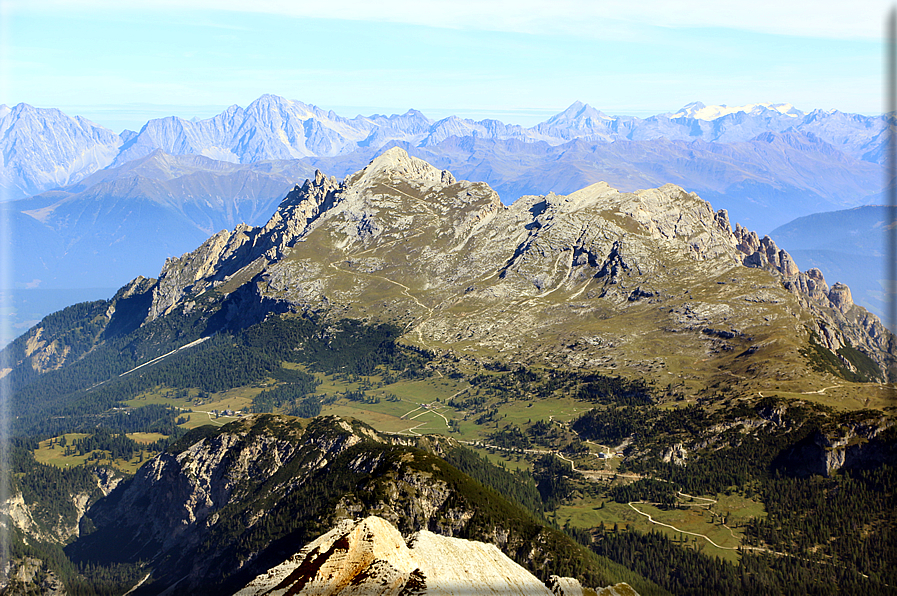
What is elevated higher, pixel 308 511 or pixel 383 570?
pixel 383 570

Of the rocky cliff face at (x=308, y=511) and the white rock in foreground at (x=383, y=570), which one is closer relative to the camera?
the white rock in foreground at (x=383, y=570)

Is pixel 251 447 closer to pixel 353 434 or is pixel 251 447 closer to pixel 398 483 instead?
pixel 353 434

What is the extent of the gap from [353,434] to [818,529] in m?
112

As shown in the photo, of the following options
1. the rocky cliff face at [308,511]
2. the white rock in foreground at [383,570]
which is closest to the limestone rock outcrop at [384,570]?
the white rock in foreground at [383,570]

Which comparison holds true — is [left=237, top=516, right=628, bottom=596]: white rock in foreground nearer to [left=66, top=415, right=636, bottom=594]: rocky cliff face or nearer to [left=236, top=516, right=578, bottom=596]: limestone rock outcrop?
[left=236, top=516, right=578, bottom=596]: limestone rock outcrop

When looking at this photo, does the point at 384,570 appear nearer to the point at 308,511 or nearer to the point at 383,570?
the point at 383,570

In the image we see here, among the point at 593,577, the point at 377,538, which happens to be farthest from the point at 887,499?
the point at 377,538

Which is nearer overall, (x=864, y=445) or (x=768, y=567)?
(x=768, y=567)

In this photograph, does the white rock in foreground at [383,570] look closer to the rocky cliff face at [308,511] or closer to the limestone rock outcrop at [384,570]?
the limestone rock outcrop at [384,570]

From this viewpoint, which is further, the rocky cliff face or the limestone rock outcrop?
the rocky cliff face

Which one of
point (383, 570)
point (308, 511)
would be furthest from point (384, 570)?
point (308, 511)

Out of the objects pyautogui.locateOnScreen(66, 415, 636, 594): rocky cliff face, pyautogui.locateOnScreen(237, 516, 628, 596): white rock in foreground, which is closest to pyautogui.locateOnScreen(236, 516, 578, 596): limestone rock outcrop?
pyautogui.locateOnScreen(237, 516, 628, 596): white rock in foreground

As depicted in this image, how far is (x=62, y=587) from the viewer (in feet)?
538

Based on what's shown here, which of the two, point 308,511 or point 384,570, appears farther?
point 308,511
